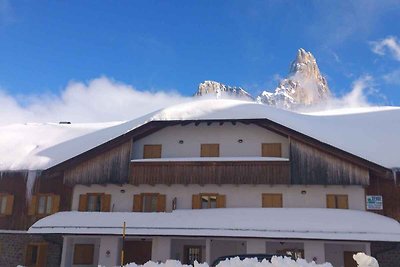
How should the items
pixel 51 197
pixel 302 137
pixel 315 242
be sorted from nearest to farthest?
pixel 315 242, pixel 302 137, pixel 51 197

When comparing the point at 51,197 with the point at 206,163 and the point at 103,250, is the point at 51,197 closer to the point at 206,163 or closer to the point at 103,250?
the point at 103,250

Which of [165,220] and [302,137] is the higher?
[302,137]

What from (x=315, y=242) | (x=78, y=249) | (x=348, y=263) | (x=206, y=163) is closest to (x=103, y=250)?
(x=78, y=249)

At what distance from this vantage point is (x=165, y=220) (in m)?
23.9

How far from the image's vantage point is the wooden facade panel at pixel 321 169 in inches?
931

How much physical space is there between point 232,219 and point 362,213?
6.74 metres

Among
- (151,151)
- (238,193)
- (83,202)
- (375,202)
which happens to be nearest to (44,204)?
(83,202)

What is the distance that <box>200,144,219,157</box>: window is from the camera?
26.6 m

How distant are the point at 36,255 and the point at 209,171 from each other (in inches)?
480

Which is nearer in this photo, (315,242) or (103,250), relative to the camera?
(315,242)

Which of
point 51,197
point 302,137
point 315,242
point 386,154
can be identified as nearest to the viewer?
point 315,242

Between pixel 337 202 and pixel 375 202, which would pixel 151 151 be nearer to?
pixel 337 202

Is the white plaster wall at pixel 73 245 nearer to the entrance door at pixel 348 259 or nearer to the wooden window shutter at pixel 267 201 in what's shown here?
the wooden window shutter at pixel 267 201

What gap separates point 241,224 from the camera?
22547mm
